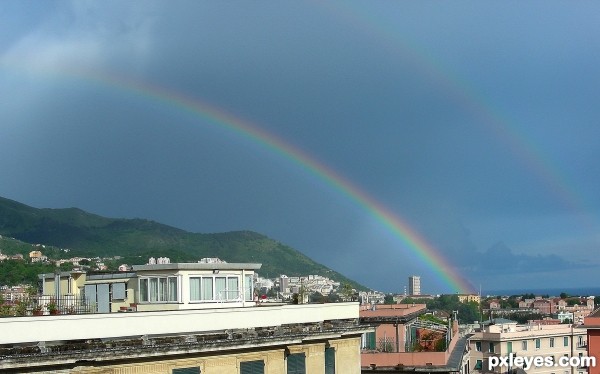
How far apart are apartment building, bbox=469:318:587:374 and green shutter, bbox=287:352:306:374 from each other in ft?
167

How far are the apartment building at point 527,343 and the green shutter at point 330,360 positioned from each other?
48910 millimetres

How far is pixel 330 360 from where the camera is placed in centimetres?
2905

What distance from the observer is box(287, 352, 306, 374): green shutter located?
88.1 feet

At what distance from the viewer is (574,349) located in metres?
84.9

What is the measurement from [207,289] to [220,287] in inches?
25.6

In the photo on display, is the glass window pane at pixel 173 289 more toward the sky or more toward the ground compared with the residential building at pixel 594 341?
more toward the sky

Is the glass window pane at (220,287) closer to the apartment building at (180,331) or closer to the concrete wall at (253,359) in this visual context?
the apartment building at (180,331)

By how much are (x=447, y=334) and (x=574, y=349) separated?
4864 centimetres

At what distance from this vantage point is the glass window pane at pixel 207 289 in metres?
28.0

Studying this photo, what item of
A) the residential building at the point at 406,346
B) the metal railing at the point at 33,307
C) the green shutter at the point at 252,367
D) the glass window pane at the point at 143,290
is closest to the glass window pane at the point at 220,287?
the glass window pane at the point at 143,290

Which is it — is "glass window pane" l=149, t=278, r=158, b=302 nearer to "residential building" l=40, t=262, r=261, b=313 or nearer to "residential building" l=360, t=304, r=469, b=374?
"residential building" l=40, t=262, r=261, b=313

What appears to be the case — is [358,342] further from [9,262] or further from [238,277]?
[9,262]

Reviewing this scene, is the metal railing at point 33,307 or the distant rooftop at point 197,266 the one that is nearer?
the metal railing at point 33,307

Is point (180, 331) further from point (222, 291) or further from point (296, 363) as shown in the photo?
Answer: point (296, 363)
